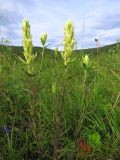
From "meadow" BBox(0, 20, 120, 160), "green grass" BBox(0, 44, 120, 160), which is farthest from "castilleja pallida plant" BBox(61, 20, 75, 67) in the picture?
"green grass" BBox(0, 44, 120, 160)

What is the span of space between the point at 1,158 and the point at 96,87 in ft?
5.44

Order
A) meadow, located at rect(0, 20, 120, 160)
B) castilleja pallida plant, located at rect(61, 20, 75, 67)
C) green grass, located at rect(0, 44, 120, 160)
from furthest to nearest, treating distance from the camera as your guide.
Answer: green grass, located at rect(0, 44, 120, 160) < meadow, located at rect(0, 20, 120, 160) < castilleja pallida plant, located at rect(61, 20, 75, 67)

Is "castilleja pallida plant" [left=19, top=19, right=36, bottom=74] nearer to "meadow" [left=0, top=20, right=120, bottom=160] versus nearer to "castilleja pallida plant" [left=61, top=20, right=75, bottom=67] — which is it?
"meadow" [left=0, top=20, right=120, bottom=160]

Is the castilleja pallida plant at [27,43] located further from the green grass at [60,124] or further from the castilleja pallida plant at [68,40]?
the castilleja pallida plant at [68,40]

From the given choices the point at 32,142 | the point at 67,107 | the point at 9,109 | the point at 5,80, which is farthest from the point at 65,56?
the point at 5,80

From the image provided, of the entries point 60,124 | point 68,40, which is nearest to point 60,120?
point 60,124

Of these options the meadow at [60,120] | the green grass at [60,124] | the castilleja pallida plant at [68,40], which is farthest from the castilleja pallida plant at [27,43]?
the castilleja pallida plant at [68,40]

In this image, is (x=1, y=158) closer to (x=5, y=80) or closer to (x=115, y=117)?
(x=115, y=117)

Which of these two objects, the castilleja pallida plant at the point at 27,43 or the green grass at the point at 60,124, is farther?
the green grass at the point at 60,124

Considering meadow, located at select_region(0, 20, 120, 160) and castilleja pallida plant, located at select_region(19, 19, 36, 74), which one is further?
meadow, located at select_region(0, 20, 120, 160)

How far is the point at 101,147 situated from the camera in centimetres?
309

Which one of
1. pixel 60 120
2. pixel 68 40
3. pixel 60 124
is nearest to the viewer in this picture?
pixel 68 40

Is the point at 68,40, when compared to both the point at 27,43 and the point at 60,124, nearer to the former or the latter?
the point at 27,43

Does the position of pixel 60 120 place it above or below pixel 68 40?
below
